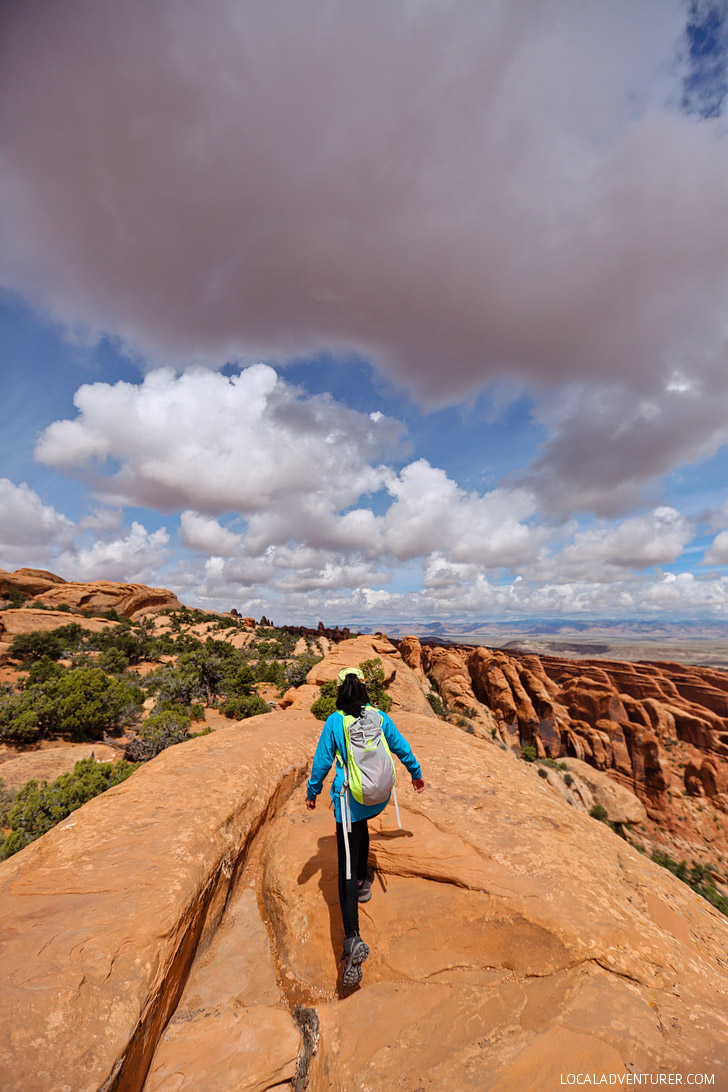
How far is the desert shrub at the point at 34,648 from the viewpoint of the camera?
104 feet

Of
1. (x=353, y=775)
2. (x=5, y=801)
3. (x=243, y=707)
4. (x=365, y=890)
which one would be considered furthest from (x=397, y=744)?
(x=243, y=707)

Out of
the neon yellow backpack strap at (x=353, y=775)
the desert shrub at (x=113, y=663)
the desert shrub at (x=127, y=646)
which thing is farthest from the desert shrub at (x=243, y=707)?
the desert shrub at (x=127, y=646)

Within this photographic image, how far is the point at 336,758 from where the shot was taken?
4855mm

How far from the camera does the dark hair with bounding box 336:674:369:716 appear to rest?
489 centimetres

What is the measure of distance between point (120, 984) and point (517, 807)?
6.03m

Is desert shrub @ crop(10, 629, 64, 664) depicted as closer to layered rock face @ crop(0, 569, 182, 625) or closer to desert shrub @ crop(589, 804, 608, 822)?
layered rock face @ crop(0, 569, 182, 625)

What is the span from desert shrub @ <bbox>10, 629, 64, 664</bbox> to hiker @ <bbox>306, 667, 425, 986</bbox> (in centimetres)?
3705

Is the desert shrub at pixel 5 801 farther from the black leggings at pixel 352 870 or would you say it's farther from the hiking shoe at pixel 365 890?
the black leggings at pixel 352 870

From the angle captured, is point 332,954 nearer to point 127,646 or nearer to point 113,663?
point 113,663

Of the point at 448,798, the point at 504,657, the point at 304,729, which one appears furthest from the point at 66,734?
the point at 504,657

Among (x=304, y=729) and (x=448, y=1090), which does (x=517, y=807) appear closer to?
(x=448, y=1090)

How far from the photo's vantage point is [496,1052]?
3.15m

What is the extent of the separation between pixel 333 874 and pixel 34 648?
37.6 meters

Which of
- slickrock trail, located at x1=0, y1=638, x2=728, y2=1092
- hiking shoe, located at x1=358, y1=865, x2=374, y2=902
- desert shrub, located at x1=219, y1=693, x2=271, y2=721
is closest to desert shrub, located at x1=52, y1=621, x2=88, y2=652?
desert shrub, located at x1=219, y1=693, x2=271, y2=721
